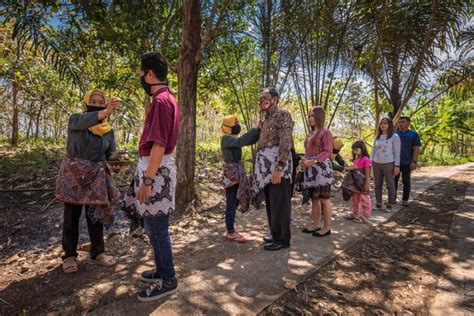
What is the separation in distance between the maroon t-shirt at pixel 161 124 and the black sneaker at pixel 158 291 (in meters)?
0.96

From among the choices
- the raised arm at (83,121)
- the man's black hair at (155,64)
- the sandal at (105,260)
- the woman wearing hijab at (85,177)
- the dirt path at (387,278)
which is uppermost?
the man's black hair at (155,64)

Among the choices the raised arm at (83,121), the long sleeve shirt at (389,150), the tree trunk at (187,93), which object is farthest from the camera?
the long sleeve shirt at (389,150)

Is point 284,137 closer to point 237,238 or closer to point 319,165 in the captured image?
point 319,165

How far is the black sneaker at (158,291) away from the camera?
7.19 feet

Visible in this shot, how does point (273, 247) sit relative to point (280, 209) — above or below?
below

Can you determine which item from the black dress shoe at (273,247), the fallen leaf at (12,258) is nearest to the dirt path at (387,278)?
the black dress shoe at (273,247)

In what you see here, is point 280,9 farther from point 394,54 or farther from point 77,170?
point 77,170

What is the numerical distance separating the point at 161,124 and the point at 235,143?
134 cm

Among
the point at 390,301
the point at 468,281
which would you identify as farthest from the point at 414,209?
the point at 390,301

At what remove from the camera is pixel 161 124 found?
2035 millimetres

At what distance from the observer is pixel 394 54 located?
281 inches

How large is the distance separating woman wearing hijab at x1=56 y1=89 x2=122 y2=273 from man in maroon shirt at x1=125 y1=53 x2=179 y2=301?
2.35 feet

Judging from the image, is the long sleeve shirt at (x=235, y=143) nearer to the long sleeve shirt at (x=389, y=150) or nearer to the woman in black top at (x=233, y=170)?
the woman in black top at (x=233, y=170)

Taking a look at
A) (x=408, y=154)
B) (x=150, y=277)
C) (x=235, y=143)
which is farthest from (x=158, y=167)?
(x=408, y=154)
